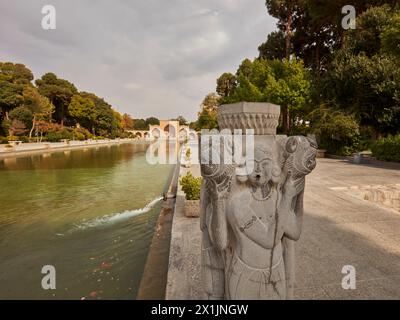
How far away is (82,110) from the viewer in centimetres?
5181

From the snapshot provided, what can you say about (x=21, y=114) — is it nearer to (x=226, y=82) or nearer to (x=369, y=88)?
(x=226, y=82)

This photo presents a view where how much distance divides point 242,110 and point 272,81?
21.1 meters

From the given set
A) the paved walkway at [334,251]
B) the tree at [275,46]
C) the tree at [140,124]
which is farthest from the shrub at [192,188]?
the tree at [140,124]

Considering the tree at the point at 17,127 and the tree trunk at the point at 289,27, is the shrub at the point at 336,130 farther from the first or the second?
the tree at the point at 17,127

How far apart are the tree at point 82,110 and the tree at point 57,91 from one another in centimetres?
170

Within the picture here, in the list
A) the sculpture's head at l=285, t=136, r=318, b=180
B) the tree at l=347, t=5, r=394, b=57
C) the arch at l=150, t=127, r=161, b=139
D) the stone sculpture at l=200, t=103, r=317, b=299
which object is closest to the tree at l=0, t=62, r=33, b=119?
the tree at l=347, t=5, r=394, b=57

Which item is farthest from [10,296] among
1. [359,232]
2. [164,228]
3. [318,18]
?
[318,18]

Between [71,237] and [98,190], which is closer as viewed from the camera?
[71,237]

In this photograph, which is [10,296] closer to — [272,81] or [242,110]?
[242,110]

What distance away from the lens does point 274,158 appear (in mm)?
1781

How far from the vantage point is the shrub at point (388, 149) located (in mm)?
12664

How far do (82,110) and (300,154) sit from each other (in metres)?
57.1

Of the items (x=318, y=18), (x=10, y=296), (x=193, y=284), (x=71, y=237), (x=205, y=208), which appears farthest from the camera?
(x=318, y=18)

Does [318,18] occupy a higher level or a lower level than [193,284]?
higher
